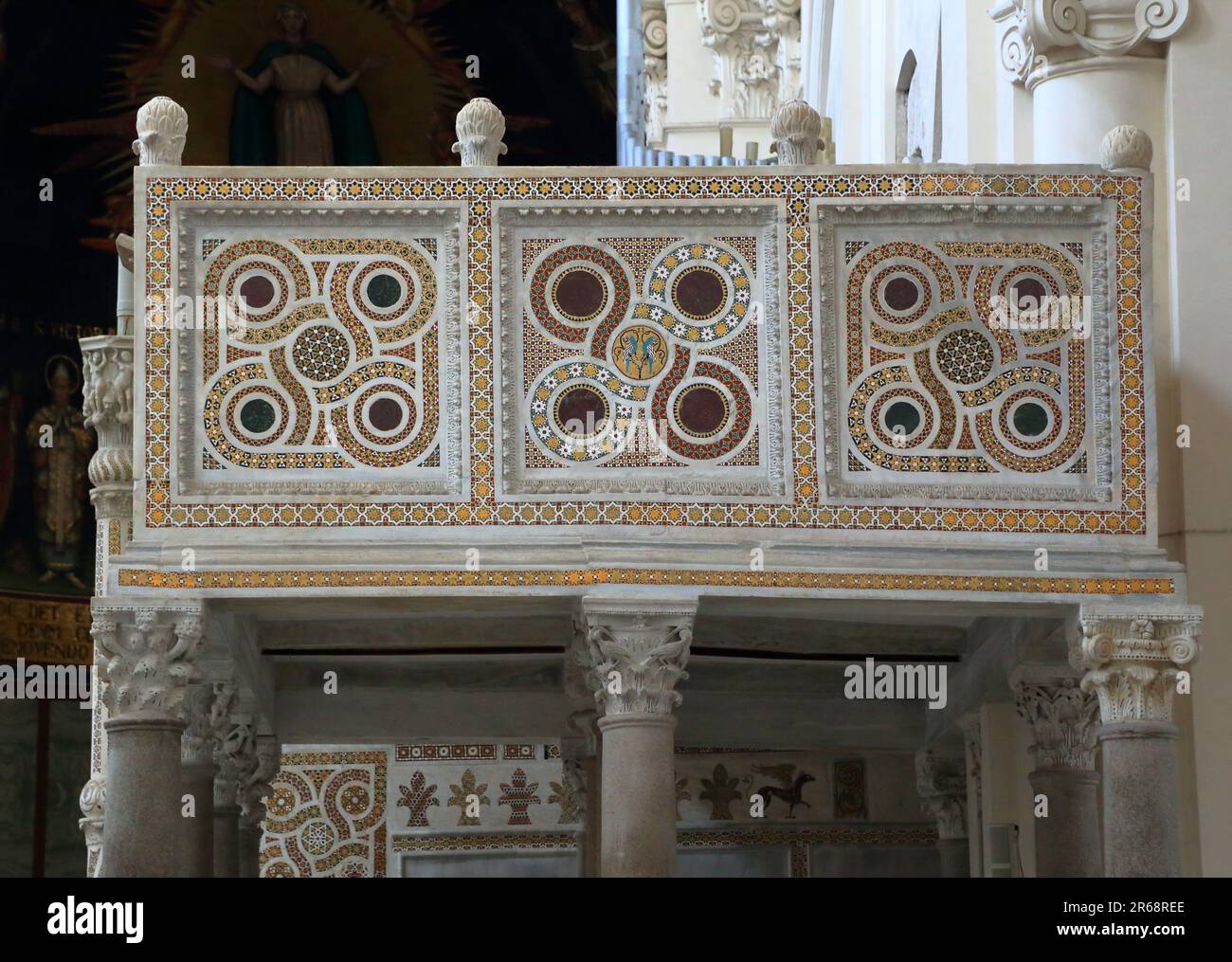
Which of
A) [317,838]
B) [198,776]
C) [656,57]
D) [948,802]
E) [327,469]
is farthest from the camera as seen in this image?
[656,57]

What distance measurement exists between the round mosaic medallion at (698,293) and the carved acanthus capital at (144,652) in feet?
10.1

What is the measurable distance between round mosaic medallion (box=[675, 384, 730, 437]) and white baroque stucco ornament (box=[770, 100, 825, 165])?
1402 mm

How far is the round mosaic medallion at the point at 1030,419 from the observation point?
13.7 meters

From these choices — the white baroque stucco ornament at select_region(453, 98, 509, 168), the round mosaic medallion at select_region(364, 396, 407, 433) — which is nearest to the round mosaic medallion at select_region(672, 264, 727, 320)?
the white baroque stucco ornament at select_region(453, 98, 509, 168)

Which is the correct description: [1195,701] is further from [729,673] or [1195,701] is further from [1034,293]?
[729,673]

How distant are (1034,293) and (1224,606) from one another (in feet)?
7.89

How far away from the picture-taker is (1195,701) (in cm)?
1473

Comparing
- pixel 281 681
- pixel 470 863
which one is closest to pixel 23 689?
pixel 470 863

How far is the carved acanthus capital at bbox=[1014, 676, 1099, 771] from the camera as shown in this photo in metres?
15.2

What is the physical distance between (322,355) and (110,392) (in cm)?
161

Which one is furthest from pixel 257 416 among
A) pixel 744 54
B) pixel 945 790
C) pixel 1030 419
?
pixel 744 54

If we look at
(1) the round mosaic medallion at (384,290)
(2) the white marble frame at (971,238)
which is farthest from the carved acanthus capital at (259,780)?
(2) the white marble frame at (971,238)

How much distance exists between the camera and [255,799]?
17.6m

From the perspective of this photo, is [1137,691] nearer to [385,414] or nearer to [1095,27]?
[385,414]
